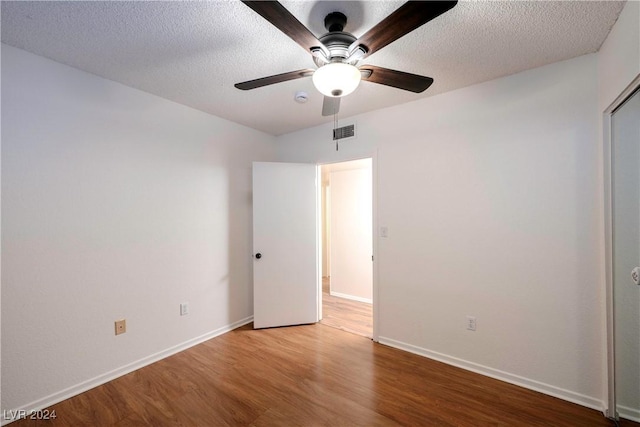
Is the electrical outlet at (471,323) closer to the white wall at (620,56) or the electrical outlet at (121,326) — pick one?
the white wall at (620,56)

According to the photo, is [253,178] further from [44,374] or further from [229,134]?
[44,374]

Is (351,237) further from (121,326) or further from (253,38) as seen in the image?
(253,38)

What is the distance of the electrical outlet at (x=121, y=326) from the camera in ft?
7.13

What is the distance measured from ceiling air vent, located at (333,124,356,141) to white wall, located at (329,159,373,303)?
1.08 meters

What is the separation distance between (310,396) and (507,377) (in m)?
1.56

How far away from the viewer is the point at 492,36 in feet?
5.34

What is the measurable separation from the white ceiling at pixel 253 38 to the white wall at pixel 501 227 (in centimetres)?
32

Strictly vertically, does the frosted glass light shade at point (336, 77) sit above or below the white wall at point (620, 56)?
below

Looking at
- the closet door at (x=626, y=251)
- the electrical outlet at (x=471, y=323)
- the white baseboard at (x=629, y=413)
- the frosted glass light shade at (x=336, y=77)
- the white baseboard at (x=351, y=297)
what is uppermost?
the frosted glass light shade at (x=336, y=77)

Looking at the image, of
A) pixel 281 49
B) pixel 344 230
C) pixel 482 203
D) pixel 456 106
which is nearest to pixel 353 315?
pixel 344 230

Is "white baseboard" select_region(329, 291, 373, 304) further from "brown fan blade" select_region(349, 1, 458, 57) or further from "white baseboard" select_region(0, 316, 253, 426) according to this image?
"brown fan blade" select_region(349, 1, 458, 57)

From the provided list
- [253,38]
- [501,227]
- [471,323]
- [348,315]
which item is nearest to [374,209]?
[501,227]

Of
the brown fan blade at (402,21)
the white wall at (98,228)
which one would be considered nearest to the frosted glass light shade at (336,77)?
the brown fan blade at (402,21)

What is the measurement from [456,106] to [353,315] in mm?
2689
